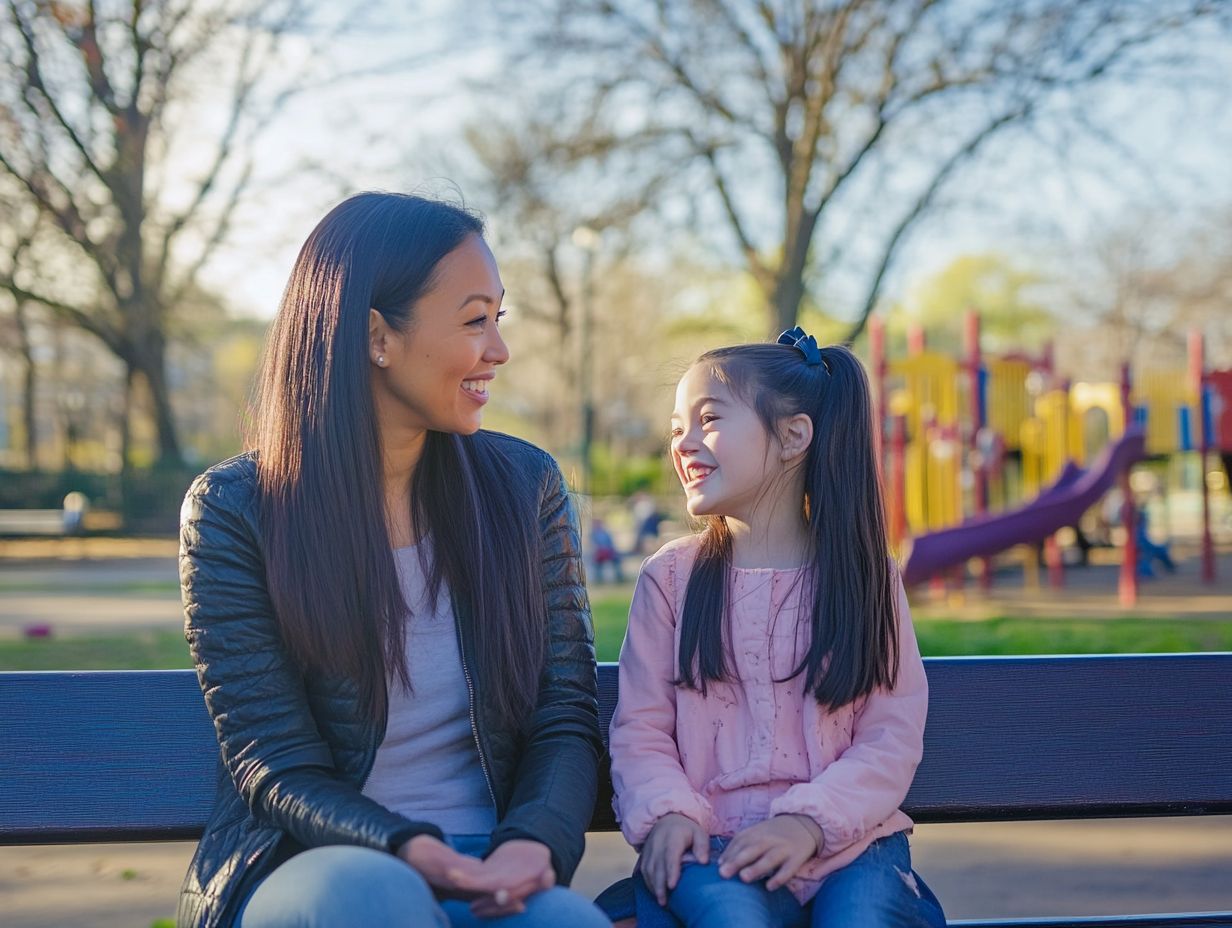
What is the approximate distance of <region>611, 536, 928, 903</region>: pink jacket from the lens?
218cm

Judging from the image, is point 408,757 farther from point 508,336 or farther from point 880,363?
point 508,336

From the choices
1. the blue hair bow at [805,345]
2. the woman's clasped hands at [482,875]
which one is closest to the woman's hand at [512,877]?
the woman's clasped hands at [482,875]

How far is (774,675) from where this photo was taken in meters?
2.28

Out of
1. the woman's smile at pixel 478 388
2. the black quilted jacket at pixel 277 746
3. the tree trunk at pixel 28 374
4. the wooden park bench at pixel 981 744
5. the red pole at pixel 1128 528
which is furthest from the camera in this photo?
the tree trunk at pixel 28 374

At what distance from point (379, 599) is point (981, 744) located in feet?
3.52

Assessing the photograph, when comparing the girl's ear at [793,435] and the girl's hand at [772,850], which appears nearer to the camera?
the girl's hand at [772,850]

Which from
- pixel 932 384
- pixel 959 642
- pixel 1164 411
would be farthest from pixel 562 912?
pixel 1164 411

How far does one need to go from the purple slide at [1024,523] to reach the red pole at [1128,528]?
21cm

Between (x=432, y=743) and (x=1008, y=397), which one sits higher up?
(x=1008, y=397)

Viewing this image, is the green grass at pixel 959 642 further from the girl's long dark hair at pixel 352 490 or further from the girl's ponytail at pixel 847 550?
the girl's long dark hair at pixel 352 490

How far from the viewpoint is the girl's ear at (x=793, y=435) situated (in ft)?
7.90

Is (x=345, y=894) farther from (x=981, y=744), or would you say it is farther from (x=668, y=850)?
(x=981, y=744)

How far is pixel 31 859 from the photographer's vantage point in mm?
4691

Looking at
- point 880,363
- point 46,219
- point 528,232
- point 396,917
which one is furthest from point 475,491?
point 528,232
